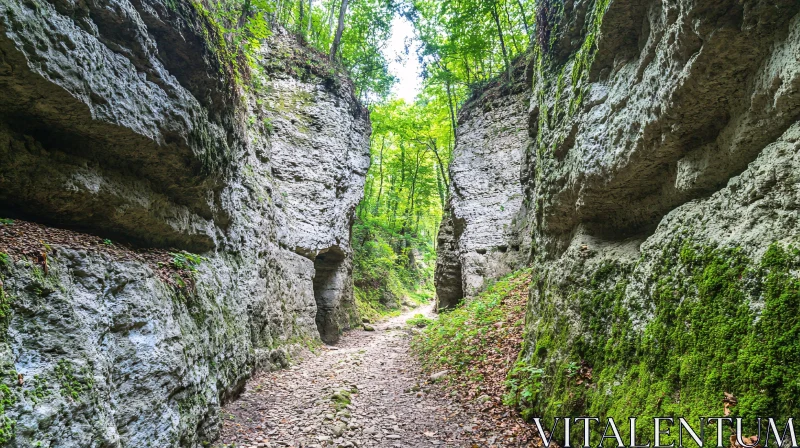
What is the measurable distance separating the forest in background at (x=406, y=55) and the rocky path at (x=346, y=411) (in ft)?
30.5

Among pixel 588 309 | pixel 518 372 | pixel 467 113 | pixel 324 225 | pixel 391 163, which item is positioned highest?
pixel 391 163

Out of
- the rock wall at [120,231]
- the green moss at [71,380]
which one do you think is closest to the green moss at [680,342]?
the rock wall at [120,231]

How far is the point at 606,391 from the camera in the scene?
3.64m

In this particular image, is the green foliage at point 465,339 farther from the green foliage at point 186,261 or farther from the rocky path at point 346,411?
the green foliage at point 186,261

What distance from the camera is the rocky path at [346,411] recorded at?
474 centimetres

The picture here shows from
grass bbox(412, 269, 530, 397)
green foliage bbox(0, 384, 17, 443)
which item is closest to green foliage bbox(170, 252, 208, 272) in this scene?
green foliage bbox(0, 384, 17, 443)

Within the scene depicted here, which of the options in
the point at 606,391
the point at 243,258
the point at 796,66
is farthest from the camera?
the point at 243,258

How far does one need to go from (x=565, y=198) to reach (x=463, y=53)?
505 inches

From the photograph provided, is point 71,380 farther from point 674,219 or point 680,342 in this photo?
point 674,219

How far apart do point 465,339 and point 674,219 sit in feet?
16.5

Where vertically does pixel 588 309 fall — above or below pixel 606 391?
above

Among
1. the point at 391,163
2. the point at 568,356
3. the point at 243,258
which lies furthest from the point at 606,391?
the point at 391,163

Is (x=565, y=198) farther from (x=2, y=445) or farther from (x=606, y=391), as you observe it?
(x=2, y=445)

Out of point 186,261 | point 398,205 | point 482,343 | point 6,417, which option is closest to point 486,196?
point 482,343
